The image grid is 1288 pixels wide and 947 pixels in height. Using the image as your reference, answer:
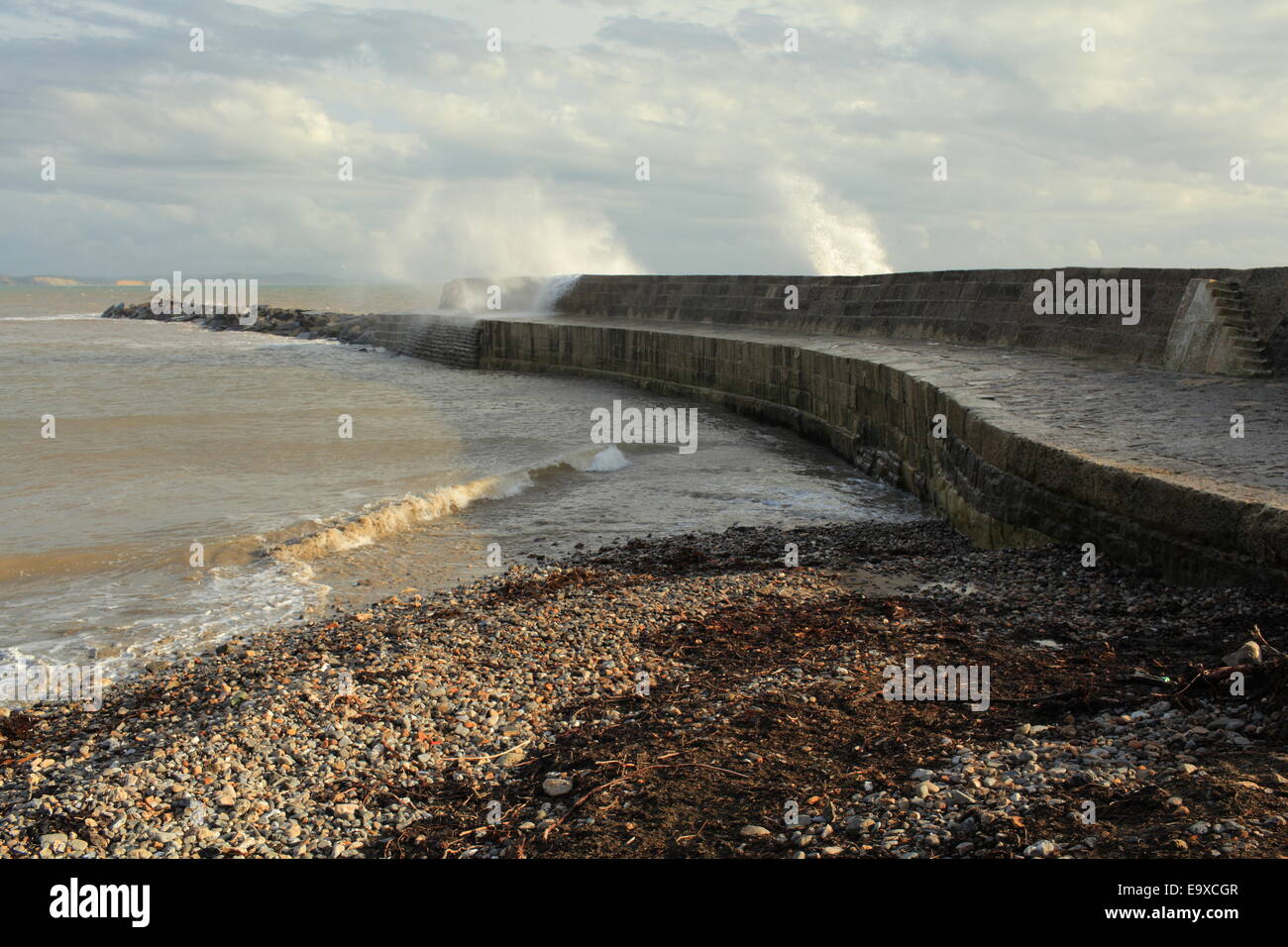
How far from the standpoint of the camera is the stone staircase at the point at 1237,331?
370 inches

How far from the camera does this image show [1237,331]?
9570mm

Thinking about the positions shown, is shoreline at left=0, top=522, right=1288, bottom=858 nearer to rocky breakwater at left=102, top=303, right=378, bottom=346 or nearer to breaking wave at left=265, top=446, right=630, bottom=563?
breaking wave at left=265, top=446, right=630, bottom=563

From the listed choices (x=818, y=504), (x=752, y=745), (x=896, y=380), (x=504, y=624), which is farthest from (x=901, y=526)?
(x=752, y=745)

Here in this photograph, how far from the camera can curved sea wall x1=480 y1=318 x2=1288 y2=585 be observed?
15.9 ft

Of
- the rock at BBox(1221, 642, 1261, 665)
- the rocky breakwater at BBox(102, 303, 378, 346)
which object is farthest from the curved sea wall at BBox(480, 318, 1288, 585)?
the rocky breakwater at BBox(102, 303, 378, 346)

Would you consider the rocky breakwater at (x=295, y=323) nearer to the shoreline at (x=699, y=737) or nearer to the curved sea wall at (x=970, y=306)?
the curved sea wall at (x=970, y=306)

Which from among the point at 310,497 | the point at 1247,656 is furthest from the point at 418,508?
the point at 1247,656

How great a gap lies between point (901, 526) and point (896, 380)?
2.48 m

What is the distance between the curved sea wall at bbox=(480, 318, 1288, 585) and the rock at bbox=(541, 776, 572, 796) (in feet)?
10.2

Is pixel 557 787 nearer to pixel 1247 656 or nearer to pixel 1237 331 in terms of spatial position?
pixel 1247 656

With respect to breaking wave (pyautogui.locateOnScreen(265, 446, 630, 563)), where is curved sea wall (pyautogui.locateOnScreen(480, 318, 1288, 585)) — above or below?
above

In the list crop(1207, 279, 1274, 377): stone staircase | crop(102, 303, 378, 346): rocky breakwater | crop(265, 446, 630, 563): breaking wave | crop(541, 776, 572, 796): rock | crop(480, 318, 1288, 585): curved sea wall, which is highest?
crop(102, 303, 378, 346): rocky breakwater

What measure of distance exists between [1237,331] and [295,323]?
3669 centimetres

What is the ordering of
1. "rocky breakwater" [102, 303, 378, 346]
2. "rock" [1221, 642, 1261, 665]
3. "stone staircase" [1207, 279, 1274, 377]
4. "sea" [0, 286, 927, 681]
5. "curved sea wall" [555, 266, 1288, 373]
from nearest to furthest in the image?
"rock" [1221, 642, 1261, 665], "sea" [0, 286, 927, 681], "stone staircase" [1207, 279, 1274, 377], "curved sea wall" [555, 266, 1288, 373], "rocky breakwater" [102, 303, 378, 346]
